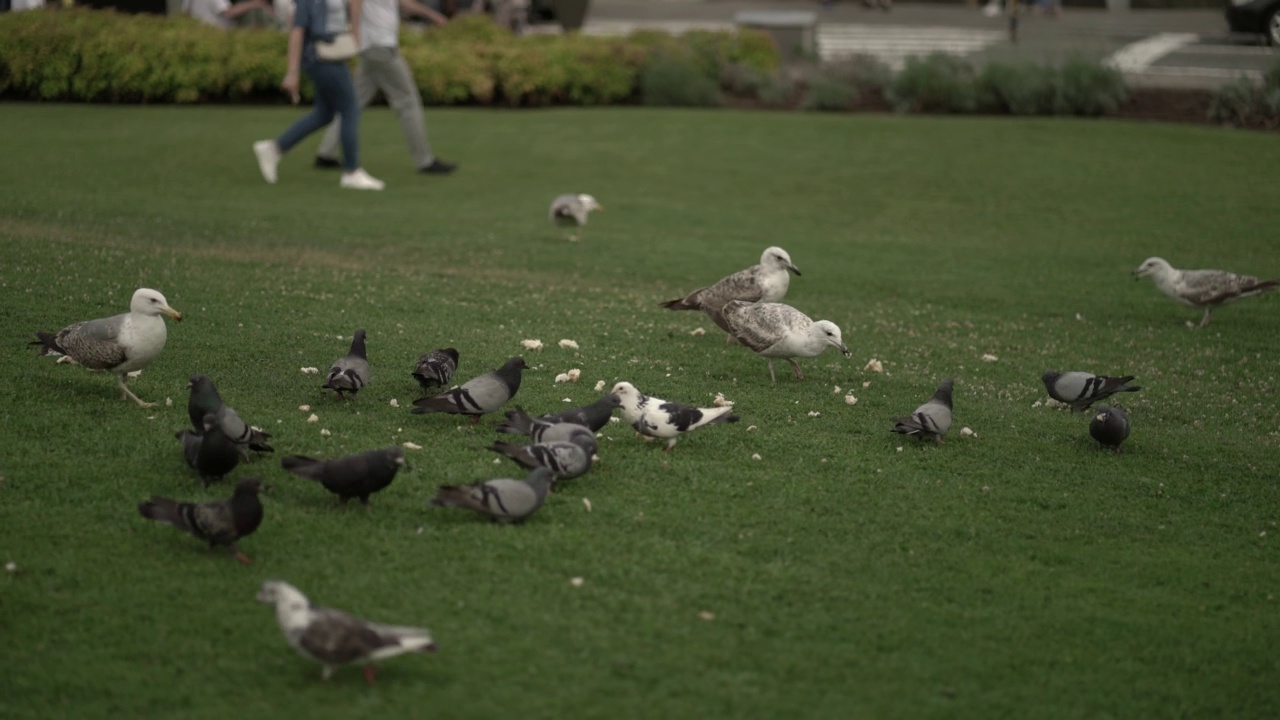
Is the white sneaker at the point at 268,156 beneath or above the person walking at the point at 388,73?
beneath

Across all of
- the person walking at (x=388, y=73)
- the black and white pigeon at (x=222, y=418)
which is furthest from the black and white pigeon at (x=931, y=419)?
the person walking at (x=388, y=73)

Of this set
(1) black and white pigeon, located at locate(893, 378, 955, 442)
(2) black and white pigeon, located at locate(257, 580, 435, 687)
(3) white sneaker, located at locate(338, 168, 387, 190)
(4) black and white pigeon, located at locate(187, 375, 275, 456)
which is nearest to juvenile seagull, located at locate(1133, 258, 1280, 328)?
(1) black and white pigeon, located at locate(893, 378, 955, 442)

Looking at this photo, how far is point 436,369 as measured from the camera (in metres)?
7.69

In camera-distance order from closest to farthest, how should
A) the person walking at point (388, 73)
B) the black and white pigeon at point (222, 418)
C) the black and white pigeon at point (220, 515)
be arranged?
the black and white pigeon at point (220, 515), the black and white pigeon at point (222, 418), the person walking at point (388, 73)

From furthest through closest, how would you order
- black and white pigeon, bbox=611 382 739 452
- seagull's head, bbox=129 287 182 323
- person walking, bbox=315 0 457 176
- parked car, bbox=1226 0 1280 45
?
parked car, bbox=1226 0 1280 45
person walking, bbox=315 0 457 176
seagull's head, bbox=129 287 182 323
black and white pigeon, bbox=611 382 739 452

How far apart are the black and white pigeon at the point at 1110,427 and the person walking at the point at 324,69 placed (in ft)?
32.5

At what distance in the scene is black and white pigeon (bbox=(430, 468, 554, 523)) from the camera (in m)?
5.98

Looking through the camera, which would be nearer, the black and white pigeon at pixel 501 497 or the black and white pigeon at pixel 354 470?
the black and white pigeon at pixel 501 497

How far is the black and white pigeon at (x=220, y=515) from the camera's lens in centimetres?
553

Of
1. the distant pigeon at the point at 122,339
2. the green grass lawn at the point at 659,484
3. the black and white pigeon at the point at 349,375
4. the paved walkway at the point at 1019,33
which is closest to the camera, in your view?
the green grass lawn at the point at 659,484

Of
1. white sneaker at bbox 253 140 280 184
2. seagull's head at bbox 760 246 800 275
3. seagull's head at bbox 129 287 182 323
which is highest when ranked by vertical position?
seagull's head at bbox 129 287 182 323

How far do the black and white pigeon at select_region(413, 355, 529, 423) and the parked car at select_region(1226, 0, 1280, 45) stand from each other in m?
25.9

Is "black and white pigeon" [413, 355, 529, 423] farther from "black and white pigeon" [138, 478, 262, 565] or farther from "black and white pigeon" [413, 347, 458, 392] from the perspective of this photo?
"black and white pigeon" [138, 478, 262, 565]

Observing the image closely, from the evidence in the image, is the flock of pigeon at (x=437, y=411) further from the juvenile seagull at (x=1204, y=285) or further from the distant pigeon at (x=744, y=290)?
the juvenile seagull at (x=1204, y=285)
